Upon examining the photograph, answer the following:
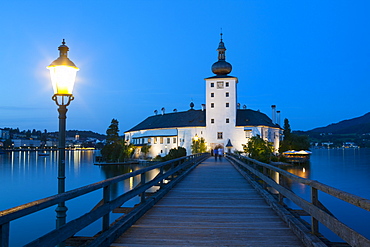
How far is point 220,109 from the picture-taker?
66.5 metres

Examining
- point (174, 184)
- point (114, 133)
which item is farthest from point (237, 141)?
point (174, 184)

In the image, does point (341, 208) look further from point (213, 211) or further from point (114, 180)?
point (114, 180)

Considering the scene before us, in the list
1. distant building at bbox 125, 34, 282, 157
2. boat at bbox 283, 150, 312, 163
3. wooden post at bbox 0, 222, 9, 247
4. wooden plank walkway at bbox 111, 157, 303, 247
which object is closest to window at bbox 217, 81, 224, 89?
distant building at bbox 125, 34, 282, 157

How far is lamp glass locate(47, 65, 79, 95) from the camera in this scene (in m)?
5.47

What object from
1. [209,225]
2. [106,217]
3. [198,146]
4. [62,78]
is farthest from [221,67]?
[106,217]

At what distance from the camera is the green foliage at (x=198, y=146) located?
60.4 m

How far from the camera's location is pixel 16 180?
46.8 meters

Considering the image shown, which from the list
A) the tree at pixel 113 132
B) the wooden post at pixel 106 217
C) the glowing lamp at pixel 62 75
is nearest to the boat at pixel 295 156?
the tree at pixel 113 132

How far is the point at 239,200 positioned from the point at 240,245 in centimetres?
448

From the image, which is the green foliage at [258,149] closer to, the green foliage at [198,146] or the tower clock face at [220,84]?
the green foliage at [198,146]

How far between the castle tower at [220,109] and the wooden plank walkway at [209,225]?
5642cm

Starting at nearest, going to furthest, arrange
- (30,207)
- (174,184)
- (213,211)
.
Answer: (30,207) < (213,211) < (174,184)

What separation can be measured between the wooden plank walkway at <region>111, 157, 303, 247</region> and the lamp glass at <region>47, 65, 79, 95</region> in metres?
2.43

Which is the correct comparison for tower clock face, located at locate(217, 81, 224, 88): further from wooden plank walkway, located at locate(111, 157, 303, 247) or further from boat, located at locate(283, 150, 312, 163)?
wooden plank walkway, located at locate(111, 157, 303, 247)
